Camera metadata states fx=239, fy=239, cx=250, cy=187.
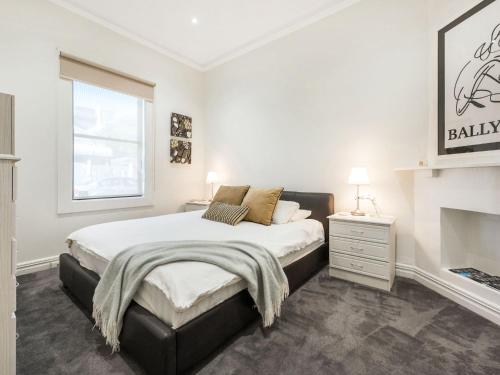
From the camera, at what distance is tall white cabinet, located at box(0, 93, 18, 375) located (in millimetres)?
886

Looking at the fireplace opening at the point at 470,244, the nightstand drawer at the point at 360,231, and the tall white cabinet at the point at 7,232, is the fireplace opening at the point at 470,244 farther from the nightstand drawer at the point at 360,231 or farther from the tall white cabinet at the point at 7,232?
the tall white cabinet at the point at 7,232

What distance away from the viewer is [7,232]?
905 millimetres

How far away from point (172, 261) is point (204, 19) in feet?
10.4

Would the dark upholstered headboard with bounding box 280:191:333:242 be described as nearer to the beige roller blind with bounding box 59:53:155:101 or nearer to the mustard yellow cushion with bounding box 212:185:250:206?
the mustard yellow cushion with bounding box 212:185:250:206

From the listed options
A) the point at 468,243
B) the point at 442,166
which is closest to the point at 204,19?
the point at 442,166

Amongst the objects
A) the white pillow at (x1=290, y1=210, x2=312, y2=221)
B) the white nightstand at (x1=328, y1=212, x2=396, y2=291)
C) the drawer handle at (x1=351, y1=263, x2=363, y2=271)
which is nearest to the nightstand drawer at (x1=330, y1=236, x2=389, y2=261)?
the white nightstand at (x1=328, y1=212, x2=396, y2=291)

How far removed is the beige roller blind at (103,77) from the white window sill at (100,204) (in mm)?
1503

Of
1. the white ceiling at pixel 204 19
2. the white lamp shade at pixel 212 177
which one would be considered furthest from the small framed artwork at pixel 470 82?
the white lamp shade at pixel 212 177

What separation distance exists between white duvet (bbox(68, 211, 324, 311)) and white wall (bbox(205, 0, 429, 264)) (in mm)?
871

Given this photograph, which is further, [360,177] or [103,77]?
[103,77]

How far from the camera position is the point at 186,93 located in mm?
4227

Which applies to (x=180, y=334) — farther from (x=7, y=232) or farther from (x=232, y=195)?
(x=232, y=195)

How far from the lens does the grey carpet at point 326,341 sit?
1.32 m

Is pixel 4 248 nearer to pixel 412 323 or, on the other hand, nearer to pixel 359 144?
pixel 412 323
